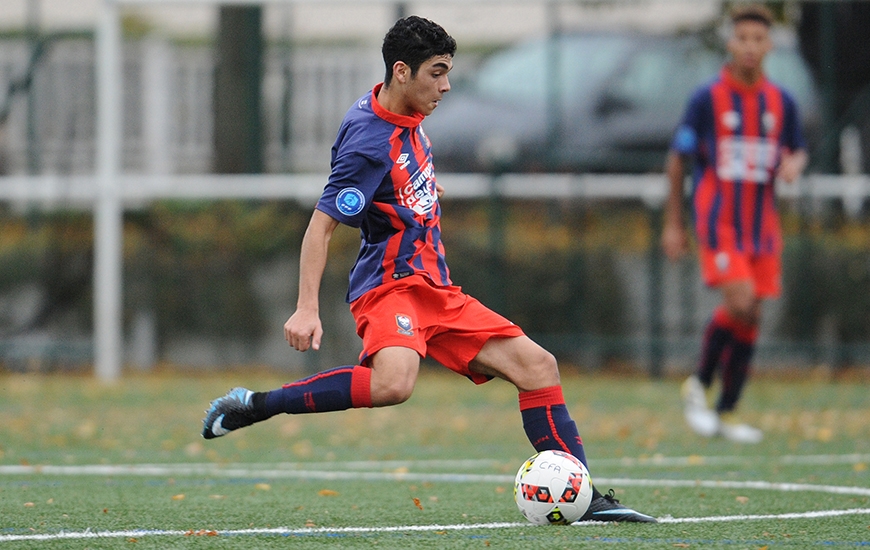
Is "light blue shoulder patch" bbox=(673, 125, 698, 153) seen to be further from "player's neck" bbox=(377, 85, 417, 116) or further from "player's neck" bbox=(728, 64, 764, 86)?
"player's neck" bbox=(377, 85, 417, 116)

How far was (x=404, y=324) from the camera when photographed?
4.89 m

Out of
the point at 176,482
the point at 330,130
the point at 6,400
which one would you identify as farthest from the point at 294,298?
the point at 176,482

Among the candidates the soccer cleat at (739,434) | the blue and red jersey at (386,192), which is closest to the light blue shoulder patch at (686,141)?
the soccer cleat at (739,434)

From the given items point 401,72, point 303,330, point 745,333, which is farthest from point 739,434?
point 303,330

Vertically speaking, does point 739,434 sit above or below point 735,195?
below

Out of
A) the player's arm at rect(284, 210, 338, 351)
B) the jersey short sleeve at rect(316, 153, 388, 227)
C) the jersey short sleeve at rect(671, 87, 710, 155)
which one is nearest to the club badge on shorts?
the jersey short sleeve at rect(671, 87, 710, 155)

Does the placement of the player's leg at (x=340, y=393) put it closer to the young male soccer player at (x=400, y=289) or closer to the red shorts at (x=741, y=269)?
the young male soccer player at (x=400, y=289)

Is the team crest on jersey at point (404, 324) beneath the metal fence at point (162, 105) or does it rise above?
beneath

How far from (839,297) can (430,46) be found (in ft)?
27.1

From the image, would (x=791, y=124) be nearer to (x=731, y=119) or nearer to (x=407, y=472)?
(x=731, y=119)

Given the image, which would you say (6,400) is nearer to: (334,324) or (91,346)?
(91,346)

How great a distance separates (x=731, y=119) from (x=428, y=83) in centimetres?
401

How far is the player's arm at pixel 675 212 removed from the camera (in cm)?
845

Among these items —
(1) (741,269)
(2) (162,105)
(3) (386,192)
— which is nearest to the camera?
(3) (386,192)
